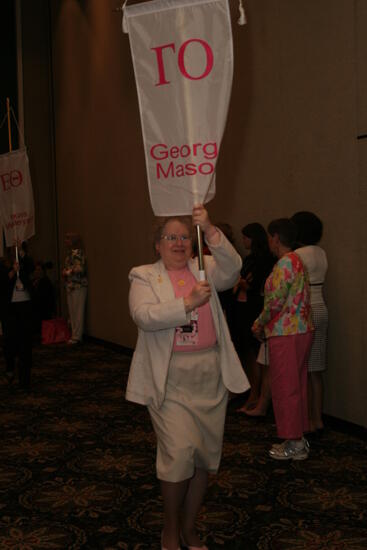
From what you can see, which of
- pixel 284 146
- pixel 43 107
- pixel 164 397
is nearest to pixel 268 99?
pixel 284 146

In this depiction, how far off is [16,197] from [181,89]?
4.81 m

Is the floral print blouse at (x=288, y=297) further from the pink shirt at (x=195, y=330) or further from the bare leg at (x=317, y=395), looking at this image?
the pink shirt at (x=195, y=330)

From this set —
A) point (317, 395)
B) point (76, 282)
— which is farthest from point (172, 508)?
point (76, 282)

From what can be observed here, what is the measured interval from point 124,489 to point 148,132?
2047 mm

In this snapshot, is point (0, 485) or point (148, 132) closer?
point (148, 132)

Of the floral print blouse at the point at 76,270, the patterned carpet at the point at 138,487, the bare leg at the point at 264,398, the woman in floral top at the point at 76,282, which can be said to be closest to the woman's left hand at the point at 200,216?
the patterned carpet at the point at 138,487

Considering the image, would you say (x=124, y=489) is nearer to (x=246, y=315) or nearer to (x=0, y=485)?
(x=0, y=485)

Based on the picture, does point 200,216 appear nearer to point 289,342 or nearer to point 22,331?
point 289,342

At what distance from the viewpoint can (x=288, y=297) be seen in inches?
169

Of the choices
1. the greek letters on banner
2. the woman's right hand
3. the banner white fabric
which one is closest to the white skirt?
the woman's right hand

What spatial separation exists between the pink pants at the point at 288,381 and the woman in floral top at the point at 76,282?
5.90m

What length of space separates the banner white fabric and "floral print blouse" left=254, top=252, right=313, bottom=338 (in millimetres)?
3506

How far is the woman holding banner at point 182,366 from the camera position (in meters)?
2.80

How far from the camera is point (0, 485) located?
155 inches
